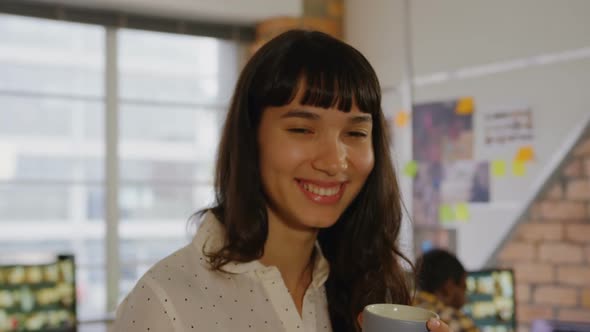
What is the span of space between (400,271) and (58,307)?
1.77 m

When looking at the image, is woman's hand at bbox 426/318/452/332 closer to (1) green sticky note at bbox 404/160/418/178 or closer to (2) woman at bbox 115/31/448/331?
(2) woman at bbox 115/31/448/331

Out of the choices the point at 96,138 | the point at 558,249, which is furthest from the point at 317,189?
the point at 96,138

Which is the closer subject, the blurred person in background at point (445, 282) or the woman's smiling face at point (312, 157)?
the woman's smiling face at point (312, 157)

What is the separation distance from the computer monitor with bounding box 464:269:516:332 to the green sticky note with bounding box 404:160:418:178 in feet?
3.91

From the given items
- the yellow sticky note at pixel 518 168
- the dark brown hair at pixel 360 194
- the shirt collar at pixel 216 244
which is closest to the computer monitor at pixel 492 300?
the yellow sticky note at pixel 518 168

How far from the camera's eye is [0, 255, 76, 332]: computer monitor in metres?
2.35

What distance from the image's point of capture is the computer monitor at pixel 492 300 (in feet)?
8.41

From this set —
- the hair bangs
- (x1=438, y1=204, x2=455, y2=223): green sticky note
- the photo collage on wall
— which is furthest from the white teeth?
(x1=438, y1=204, x2=455, y2=223): green sticky note

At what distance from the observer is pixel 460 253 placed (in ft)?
11.3

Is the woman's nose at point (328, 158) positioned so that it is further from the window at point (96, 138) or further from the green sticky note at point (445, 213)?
the window at point (96, 138)

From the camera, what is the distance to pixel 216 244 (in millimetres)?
996

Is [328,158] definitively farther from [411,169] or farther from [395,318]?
[411,169]

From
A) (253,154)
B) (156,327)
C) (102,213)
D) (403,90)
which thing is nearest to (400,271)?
(253,154)

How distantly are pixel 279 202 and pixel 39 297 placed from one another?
1.77 metres
